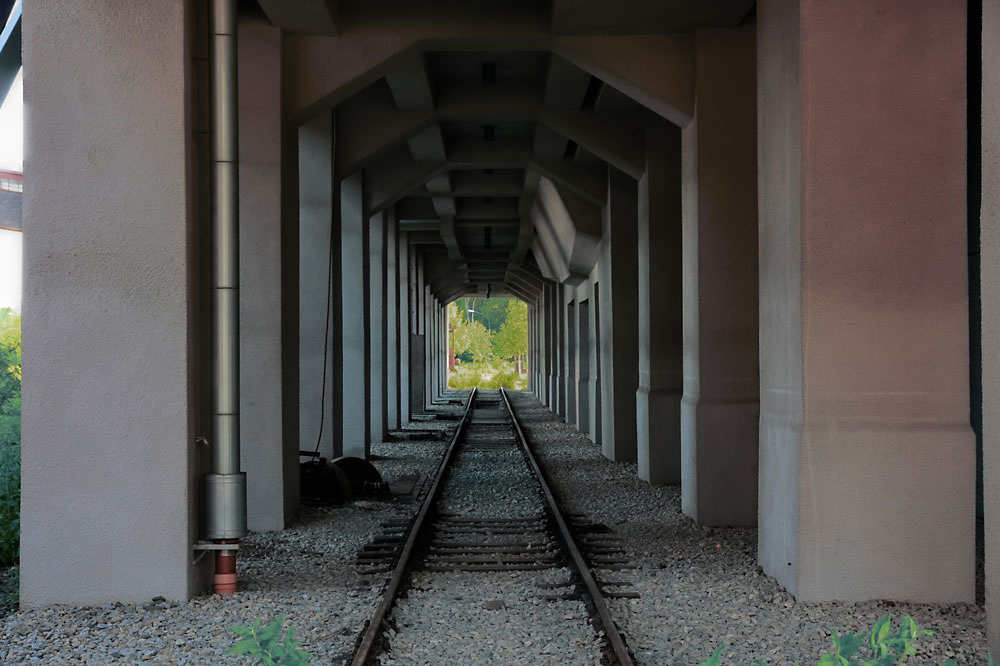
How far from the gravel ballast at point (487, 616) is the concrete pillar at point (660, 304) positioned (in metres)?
3.79

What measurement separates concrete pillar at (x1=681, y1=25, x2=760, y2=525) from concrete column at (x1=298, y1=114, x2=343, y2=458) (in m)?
4.53

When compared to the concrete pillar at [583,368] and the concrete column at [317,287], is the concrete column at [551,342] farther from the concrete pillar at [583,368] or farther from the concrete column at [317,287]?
the concrete column at [317,287]

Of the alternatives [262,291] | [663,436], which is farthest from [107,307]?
[663,436]

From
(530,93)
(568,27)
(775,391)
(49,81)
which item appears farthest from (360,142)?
(775,391)

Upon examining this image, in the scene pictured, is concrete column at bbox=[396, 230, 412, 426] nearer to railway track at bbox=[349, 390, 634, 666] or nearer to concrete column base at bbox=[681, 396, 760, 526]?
railway track at bbox=[349, 390, 634, 666]

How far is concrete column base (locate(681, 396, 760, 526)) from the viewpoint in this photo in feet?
31.3

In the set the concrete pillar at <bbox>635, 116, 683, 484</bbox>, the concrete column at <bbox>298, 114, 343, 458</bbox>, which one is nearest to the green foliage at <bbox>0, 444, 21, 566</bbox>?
the concrete column at <bbox>298, 114, 343, 458</bbox>

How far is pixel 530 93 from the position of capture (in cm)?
1277

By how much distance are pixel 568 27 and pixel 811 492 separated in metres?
5.00

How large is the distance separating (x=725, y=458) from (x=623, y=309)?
18.4 feet

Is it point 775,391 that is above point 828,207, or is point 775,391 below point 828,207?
below

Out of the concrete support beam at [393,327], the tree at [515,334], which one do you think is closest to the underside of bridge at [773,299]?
the concrete support beam at [393,327]

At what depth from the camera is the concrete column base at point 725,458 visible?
31.3 feet

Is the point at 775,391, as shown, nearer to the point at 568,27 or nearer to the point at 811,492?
the point at 811,492
